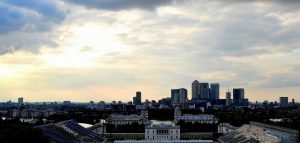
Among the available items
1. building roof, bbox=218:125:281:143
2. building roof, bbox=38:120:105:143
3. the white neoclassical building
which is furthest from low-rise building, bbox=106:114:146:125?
building roof, bbox=218:125:281:143

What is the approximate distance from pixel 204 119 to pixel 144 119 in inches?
653

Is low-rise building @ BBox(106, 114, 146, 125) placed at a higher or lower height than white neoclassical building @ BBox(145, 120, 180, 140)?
higher

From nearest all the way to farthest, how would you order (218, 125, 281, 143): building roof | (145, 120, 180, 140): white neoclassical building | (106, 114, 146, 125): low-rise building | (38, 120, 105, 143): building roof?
1. (218, 125, 281, 143): building roof
2. (38, 120, 105, 143): building roof
3. (145, 120, 180, 140): white neoclassical building
4. (106, 114, 146, 125): low-rise building

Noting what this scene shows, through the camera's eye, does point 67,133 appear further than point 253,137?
Yes

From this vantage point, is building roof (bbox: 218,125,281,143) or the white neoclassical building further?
the white neoclassical building

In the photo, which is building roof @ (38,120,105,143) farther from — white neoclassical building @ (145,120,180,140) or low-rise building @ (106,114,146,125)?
low-rise building @ (106,114,146,125)

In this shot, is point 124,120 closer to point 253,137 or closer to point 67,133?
point 67,133

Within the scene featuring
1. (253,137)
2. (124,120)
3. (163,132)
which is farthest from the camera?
(124,120)

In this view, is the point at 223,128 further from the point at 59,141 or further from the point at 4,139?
the point at 4,139

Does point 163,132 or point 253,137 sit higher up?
point 253,137

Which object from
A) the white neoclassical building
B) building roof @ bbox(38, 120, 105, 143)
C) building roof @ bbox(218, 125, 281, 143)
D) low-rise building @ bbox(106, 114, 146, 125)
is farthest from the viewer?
low-rise building @ bbox(106, 114, 146, 125)

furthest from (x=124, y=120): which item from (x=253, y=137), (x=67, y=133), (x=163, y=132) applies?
(x=253, y=137)

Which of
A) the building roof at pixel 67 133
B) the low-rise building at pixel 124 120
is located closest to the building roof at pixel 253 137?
the building roof at pixel 67 133

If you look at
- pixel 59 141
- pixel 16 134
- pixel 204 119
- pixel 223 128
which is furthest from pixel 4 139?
pixel 204 119
